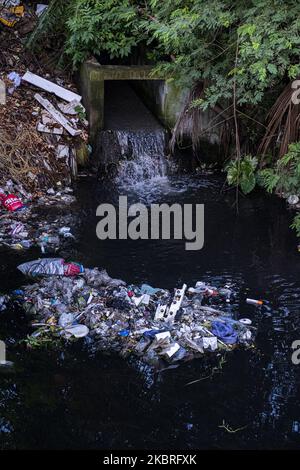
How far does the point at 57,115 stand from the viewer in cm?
873

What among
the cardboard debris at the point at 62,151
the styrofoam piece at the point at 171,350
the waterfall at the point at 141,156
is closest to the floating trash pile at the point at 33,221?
the cardboard debris at the point at 62,151

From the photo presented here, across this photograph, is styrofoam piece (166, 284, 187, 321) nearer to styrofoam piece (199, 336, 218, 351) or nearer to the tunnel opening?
styrofoam piece (199, 336, 218, 351)

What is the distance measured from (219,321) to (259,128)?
4032 millimetres

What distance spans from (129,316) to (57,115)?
13.8ft

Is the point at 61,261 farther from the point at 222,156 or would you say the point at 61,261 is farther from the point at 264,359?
the point at 222,156

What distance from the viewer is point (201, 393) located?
489 cm

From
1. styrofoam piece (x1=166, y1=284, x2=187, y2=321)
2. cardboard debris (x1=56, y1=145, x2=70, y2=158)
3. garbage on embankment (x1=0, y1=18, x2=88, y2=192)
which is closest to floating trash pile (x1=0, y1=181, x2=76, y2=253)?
garbage on embankment (x1=0, y1=18, x2=88, y2=192)

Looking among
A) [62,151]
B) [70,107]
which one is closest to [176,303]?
[62,151]

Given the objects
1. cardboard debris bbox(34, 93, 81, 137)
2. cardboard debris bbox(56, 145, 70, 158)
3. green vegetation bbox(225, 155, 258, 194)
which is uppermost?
cardboard debris bbox(34, 93, 81, 137)

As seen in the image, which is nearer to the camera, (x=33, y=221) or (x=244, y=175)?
(x=33, y=221)

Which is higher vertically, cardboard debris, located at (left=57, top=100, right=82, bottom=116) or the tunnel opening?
cardboard debris, located at (left=57, top=100, right=82, bottom=116)

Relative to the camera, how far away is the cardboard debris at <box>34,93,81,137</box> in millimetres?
8648

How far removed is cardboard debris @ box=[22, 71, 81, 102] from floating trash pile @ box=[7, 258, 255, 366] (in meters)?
3.56

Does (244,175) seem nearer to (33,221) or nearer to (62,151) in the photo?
(62,151)
